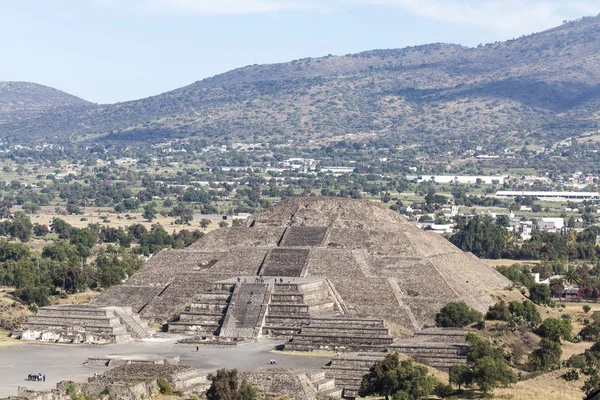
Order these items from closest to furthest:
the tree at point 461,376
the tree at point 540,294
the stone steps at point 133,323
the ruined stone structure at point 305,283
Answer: the tree at point 461,376 → the ruined stone structure at point 305,283 → the stone steps at point 133,323 → the tree at point 540,294

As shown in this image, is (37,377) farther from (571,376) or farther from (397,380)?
(571,376)

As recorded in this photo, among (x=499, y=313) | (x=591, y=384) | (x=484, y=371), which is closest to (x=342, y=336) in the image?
(x=499, y=313)

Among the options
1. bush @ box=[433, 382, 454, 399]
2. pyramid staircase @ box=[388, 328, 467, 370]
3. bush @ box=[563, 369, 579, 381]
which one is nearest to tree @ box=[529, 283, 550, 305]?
pyramid staircase @ box=[388, 328, 467, 370]

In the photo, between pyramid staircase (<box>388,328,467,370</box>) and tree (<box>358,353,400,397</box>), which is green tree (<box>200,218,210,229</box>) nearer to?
pyramid staircase (<box>388,328,467,370</box>)

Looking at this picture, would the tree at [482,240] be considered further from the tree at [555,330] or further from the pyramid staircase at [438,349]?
the pyramid staircase at [438,349]

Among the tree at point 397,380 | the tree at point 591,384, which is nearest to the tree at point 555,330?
the tree at point 591,384

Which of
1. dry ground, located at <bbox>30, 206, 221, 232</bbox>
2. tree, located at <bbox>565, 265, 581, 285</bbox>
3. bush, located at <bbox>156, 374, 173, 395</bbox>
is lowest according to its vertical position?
dry ground, located at <bbox>30, 206, 221, 232</bbox>

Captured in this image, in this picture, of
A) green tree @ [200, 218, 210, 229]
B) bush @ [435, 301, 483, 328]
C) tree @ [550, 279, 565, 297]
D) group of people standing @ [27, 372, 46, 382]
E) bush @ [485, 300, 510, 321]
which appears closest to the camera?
group of people standing @ [27, 372, 46, 382]
